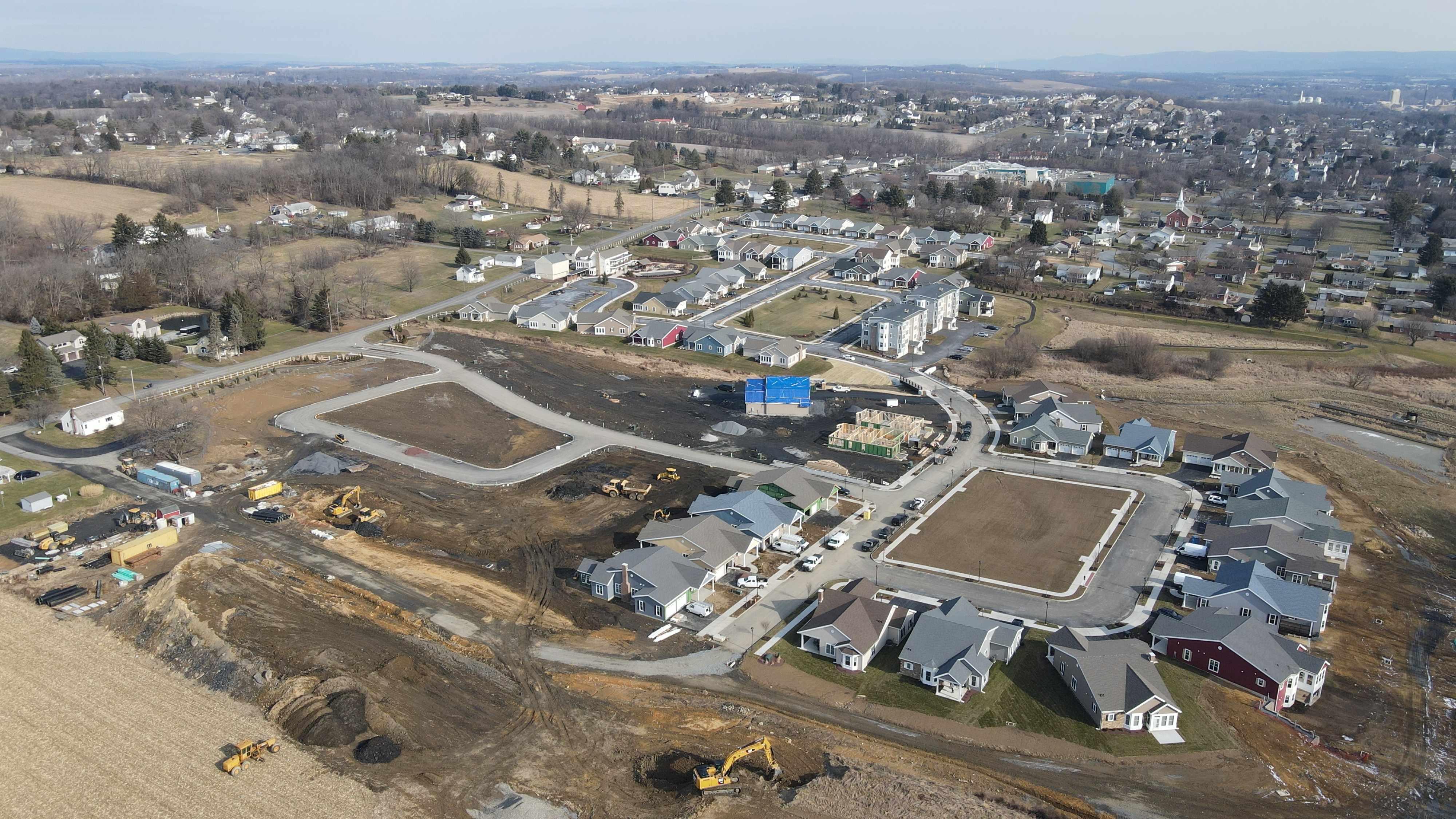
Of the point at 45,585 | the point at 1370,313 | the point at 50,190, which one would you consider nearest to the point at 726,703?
the point at 45,585

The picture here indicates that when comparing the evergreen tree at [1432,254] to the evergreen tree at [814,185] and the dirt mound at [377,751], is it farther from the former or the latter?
the dirt mound at [377,751]

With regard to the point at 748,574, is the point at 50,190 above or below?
above

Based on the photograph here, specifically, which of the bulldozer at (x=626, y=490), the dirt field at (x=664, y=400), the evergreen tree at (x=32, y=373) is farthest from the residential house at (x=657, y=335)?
the evergreen tree at (x=32, y=373)

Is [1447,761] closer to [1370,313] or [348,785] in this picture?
[348,785]

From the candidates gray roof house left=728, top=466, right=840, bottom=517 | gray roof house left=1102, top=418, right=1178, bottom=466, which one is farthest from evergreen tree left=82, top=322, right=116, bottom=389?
gray roof house left=1102, top=418, right=1178, bottom=466

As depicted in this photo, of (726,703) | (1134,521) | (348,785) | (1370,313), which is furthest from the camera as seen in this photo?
(1370,313)

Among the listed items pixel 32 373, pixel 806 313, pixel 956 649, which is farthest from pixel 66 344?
pixel 956 649
